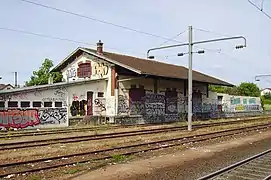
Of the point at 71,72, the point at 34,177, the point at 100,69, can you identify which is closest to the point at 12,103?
the point at 100,69

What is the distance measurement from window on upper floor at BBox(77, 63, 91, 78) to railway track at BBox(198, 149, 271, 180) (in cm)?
2706

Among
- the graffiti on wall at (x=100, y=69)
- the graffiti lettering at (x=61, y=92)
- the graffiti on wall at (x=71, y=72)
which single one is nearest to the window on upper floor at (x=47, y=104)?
the graffiti lettering at (x=61, y=92)

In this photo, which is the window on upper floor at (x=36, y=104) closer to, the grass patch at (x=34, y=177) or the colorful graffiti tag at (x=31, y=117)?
the colorful graffiti tag at (x=31, y=117)

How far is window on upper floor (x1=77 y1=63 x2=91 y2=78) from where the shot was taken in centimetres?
3797

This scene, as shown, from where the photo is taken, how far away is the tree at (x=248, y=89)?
8969cm

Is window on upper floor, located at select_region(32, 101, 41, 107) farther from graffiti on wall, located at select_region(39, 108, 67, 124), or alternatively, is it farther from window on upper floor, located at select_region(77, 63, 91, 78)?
window on upper floor, located at select_region(77, 63, 91, 78)

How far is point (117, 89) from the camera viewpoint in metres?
34.7

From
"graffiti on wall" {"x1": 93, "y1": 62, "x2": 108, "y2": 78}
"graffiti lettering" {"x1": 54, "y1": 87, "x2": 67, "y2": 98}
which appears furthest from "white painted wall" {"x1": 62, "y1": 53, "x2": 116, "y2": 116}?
"graffiti lettering" {"x1": 54, "y1": 87, "x2": 67, "y2": 98}

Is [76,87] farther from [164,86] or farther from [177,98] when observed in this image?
[177,98]

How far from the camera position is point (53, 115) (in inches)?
1133

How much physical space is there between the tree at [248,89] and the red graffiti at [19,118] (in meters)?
71.7

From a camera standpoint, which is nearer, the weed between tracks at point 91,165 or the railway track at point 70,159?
the weed between tracks at point 91,165

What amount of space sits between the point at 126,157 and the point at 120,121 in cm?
1932

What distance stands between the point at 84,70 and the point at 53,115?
10586 mm
